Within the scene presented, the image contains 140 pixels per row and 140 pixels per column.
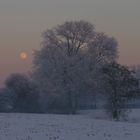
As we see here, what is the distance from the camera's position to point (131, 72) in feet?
177

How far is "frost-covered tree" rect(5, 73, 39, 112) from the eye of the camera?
3179 inches

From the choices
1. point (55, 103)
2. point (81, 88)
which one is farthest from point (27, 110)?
point (81, 88)

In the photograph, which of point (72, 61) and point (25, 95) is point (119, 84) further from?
point (25, 95)

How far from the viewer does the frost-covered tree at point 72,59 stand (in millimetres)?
68250

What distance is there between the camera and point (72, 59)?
6881cm

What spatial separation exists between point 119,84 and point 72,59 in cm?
1668

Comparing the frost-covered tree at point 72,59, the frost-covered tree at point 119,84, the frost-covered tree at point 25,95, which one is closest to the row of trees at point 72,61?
the frost-covered tree at point 72,59

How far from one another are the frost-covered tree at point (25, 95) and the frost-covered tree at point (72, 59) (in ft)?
28.0

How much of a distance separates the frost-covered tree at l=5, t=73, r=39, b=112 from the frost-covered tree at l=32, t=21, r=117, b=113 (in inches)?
336

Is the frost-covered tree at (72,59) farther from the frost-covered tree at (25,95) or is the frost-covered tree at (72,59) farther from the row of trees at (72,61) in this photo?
the frost-covered tree at (25,95)

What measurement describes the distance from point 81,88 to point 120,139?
1698 inches

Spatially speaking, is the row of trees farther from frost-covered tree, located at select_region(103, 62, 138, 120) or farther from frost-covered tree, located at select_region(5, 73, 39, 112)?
frost-covered tree, located at select_region(103, 62, 138, 120)

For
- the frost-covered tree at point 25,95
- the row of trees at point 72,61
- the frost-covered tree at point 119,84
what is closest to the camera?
the frost-covered tree at point 119,84

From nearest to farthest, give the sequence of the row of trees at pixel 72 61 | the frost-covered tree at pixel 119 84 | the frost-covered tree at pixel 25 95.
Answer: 1. the frost-covered tree at pixel 119 84
2. the row of trees at pixel 72 61
3. the frost-covered tree at pixel 25 95
